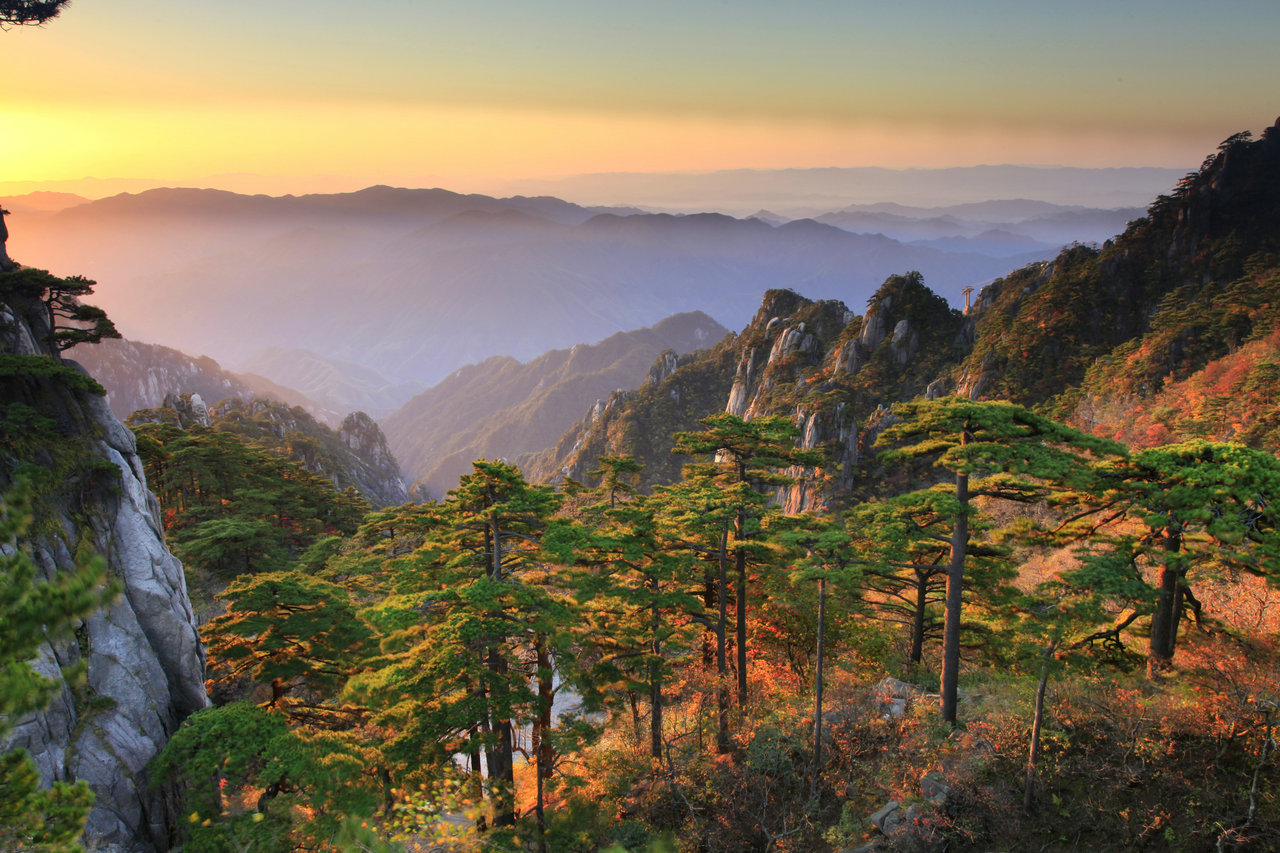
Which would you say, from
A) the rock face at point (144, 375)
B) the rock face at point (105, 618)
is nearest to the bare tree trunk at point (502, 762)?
the rock face at point (105, 618)

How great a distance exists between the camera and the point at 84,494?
56.6ft

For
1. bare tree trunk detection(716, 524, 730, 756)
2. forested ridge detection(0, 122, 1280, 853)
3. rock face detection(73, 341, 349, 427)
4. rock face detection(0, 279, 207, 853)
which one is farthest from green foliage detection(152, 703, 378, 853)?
rock face detection(73, 341, 349, 427)

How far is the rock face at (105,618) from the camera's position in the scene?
1444cm

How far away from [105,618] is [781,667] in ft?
78.1

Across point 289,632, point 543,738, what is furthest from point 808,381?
point 289,632

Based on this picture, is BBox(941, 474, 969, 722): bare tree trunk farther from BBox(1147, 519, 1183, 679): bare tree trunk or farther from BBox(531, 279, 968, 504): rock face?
BBox(531, 279, 968, 504): rock face

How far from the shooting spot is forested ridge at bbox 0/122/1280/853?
13.5m

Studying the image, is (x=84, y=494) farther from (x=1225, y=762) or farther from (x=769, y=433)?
(x=1225, y=762)

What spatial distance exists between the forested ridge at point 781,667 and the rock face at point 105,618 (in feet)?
3.17

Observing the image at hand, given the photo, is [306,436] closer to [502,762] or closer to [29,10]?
[29,10]

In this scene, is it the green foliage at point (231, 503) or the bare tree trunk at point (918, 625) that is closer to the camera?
the bare tree trunk at point (918, 625)

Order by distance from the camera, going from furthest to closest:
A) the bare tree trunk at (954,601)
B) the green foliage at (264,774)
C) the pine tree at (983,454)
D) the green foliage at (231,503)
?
the green foliage at (231,503), the bare tree trunk at (954,601), the pine tree at (983,454), the green foliage at (264,774)

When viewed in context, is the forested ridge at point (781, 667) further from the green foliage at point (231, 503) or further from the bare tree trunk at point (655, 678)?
the green foliage at point (231, 503)

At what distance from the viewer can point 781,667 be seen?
24.5 m
